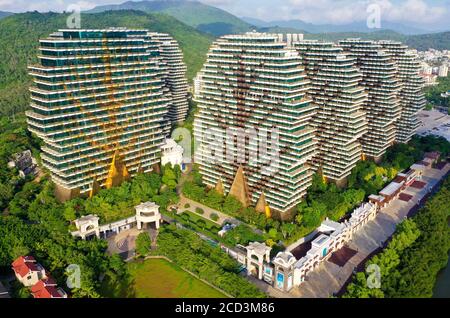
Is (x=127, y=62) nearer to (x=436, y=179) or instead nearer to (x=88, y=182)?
(x=88, y=182)

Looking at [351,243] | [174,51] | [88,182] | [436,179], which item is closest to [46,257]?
[88,182]

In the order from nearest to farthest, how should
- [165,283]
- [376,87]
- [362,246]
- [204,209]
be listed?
[165,283] → [362,246] → [204,209] → [376,87]

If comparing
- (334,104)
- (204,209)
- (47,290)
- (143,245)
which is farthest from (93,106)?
(334,104)

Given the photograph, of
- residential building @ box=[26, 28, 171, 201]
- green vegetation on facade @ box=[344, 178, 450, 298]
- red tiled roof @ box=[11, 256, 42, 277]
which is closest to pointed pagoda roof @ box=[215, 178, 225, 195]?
residential building @ box=[26, 28, 171, 201]

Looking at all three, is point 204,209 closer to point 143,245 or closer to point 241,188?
point 241,188

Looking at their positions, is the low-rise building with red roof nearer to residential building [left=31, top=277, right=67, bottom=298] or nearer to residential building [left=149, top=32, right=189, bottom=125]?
residential building [left=31, top=277, right=67, bottom=298]

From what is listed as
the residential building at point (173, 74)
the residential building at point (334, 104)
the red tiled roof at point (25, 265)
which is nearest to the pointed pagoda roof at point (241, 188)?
the residential building at point (334, 104)

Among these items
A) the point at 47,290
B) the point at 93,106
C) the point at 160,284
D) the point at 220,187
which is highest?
the point at 93,106

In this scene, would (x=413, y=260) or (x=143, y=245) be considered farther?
(x=143, y=245)
